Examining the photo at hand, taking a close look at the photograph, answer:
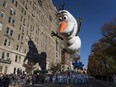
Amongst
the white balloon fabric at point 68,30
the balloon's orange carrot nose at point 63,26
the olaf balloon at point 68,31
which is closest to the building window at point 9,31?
the olaf balloon at point 68,31

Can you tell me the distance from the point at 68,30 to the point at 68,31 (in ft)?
0.25

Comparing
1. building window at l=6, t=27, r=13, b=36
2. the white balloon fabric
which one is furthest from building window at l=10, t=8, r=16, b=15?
the white balloon fabric

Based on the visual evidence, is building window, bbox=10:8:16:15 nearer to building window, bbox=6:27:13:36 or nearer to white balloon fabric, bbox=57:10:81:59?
building window, bbox=6:27:13:36

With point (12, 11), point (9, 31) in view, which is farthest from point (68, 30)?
point (12, 11)

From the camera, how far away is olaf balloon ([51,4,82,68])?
383 inches

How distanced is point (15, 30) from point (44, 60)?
22.8m

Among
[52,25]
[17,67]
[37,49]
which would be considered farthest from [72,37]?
[52,25]

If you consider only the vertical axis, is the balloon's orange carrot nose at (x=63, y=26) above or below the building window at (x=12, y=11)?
below

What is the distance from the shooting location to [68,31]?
9617 mm

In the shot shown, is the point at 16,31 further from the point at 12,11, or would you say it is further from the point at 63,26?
the point at 63,26

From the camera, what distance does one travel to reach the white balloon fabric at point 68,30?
381 inches

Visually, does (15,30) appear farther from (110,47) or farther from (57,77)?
(110,47)

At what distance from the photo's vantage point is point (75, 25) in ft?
34.9

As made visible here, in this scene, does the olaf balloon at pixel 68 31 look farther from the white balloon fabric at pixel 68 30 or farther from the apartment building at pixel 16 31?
the apartment building at pixel 16 31
